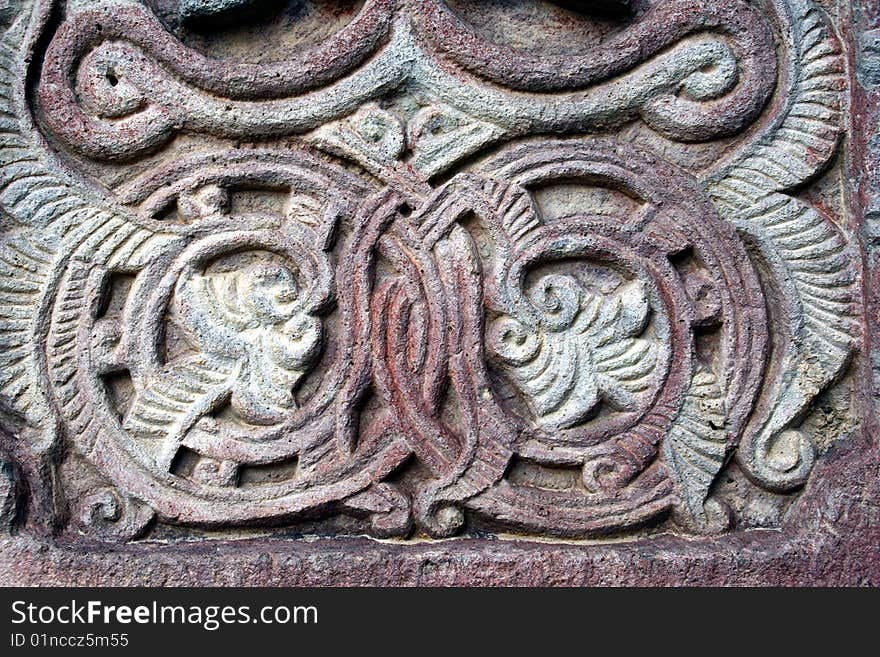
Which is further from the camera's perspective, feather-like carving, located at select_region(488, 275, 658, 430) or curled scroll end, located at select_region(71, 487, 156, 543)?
feather-like carving, located at select_region(488, 275, 658, 430)

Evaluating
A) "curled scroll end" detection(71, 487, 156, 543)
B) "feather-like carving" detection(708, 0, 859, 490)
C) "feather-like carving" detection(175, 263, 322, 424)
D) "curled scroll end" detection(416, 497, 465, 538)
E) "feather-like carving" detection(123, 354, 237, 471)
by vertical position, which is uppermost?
"feather-like carving" detection(708, 0, 859, 490)

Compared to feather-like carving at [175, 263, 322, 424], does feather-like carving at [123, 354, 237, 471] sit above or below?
below

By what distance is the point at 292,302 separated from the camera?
2.11m

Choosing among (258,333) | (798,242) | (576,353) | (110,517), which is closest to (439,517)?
(576,353)

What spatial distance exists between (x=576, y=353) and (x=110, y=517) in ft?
3.91

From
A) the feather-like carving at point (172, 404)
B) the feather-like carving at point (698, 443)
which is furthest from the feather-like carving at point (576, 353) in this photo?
the feather-like carving at point (172, 404)

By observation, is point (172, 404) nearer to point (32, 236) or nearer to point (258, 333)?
point (258, 333)

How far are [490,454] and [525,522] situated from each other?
0.18 m

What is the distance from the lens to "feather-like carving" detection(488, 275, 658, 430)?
211cm

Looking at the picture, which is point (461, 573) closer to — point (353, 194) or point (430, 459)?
point (430, 459)

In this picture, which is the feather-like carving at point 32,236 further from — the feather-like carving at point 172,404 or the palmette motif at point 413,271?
the feather-like carving at point 172,404

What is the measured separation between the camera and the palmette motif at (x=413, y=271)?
2.05m

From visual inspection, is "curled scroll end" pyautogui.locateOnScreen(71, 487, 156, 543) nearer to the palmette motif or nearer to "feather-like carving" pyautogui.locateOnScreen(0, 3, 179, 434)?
the palmette motif

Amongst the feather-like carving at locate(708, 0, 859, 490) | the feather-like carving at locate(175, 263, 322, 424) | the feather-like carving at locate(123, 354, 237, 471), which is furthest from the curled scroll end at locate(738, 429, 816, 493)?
the feather-like carving at locate(123, 354, 237, 471)
